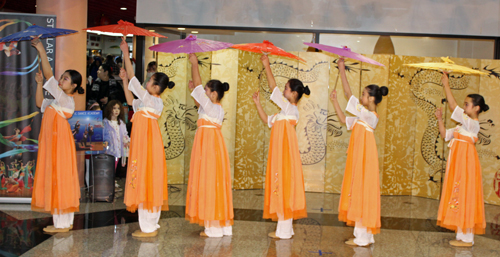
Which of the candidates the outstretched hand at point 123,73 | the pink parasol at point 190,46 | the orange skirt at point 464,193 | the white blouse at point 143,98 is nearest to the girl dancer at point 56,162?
the outstretched hand at point 123,73

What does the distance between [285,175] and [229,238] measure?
32.3 inches

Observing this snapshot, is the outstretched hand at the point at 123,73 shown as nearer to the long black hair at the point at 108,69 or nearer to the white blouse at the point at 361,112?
the white blouse at the point at 361,112

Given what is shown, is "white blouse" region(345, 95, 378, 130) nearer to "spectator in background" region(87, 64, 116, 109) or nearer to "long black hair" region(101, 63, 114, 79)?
"spectator in background" region(87, 64, 116, 109)

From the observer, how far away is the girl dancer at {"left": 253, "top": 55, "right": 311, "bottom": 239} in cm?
430

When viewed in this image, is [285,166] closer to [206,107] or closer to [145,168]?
[206,107]

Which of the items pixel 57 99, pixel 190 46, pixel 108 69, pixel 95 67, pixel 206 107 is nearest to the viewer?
pixel 190 46

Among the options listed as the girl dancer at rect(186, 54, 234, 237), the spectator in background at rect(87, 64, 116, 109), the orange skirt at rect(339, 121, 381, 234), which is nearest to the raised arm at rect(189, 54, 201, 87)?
the girl dancer at rect(186, 54, 234, 237)

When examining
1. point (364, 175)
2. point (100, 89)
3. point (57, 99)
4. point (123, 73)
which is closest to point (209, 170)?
point (123, 73)

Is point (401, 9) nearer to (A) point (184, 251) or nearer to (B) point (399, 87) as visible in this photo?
(B) point (399, 87)

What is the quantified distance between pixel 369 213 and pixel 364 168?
0.43 m

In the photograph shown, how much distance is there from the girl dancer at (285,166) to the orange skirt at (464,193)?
1.51 meters

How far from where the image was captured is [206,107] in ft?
13.6

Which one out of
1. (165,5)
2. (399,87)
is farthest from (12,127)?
(399,87)

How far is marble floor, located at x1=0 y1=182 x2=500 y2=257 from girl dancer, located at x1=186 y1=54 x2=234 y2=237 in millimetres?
220
